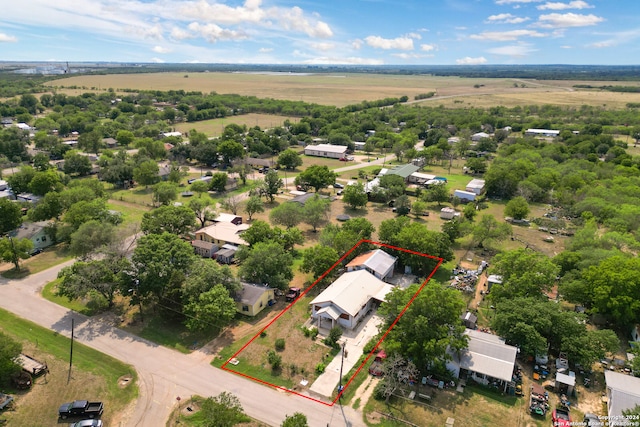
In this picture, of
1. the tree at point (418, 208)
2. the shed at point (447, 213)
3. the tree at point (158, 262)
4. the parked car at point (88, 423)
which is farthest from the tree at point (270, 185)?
the parked car at point (88, 423)

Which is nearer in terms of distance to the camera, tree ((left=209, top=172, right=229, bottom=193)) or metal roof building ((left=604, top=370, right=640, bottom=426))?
metal roof building ((left=604, top=370, right=640, bottom=426))

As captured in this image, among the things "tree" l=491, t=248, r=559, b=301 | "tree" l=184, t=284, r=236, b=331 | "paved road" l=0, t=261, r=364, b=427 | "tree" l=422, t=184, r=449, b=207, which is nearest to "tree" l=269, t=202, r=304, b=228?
"tree" l=184, t=284, r=236, b=331

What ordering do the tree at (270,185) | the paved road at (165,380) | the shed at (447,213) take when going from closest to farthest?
1. the paved road at (165,380)
2. the shed at (447,213)
3. the tree at (270,185)

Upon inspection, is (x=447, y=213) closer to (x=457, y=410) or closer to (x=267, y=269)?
(x=267, y=269)

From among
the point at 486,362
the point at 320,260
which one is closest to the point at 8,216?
the point at 320,260

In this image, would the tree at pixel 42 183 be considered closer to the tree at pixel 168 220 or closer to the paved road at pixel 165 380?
the tree at pixel 168 220

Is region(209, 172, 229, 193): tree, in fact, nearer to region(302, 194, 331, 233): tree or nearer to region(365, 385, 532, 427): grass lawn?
region(302, 194, 331, 233): tree
